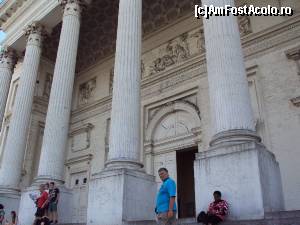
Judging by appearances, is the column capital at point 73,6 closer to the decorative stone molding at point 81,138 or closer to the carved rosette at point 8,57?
the carved rosette at point 8,57

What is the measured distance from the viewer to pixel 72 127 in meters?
19.4

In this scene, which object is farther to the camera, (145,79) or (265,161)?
(145,79)

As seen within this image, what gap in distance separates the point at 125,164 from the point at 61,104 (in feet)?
15.6

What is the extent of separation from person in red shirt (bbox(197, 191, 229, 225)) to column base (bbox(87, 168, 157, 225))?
7.99ft

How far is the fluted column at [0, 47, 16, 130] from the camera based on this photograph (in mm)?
16703

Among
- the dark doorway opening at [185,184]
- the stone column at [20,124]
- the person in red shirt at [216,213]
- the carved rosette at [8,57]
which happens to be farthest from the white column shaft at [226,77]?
the carved rosette at [8,57]

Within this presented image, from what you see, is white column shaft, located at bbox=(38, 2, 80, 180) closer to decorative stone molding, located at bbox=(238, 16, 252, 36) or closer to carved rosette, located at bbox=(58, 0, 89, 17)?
carved rosette, located at bbox=(58, 0, 89, 17)

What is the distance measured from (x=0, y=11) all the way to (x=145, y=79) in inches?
361

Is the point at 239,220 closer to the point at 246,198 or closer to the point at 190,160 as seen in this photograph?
the point at 246,198

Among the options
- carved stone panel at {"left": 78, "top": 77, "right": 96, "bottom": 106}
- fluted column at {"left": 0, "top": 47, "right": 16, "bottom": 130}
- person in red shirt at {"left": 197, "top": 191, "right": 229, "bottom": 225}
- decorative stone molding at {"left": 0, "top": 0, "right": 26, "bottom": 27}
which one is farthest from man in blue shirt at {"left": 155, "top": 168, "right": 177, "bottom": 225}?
decorative stone molding at {"left": 0, "top": 0, "right": 26, "bottom": 27}

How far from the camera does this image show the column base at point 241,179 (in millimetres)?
6301

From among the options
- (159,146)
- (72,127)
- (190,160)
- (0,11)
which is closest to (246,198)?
(159,146)

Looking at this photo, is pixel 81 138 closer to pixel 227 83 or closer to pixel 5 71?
pixel 5 71

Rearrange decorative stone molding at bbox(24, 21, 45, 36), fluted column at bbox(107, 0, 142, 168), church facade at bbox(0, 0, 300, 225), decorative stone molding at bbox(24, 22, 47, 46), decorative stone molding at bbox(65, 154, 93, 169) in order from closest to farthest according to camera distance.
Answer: church facade at bbox(0, 0, 300, 225) < fluted column at bbox(107, 0, 142, 168) < decorative stone molding at bbox(24, 22, 47, 46) < decorative stone molding at bbox(24, 21, 45, 36) < decorative stone molding at bbox(65, 154, 93, 169)
